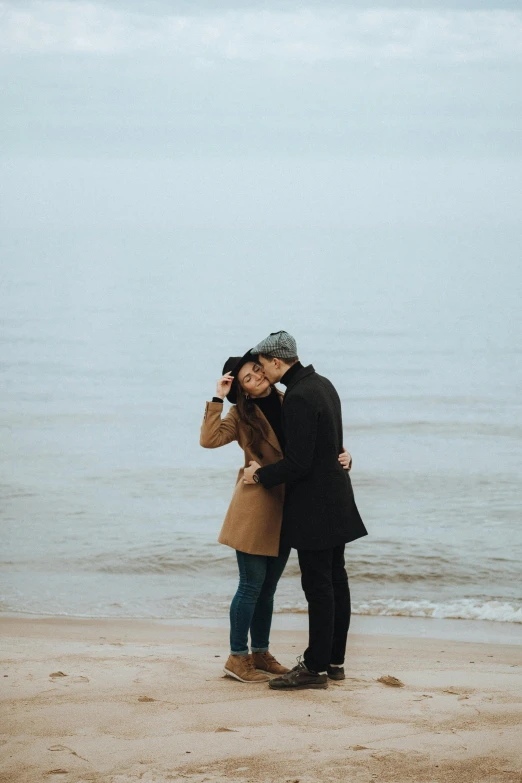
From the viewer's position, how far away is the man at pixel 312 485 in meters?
4.30

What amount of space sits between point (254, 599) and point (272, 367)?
120 centimetres

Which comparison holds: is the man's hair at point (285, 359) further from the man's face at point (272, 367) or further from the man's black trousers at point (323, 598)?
the man's black trousers at point (323, 598)

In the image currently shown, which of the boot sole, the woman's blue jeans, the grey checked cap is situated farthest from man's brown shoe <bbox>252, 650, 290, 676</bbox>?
the grey checked cap

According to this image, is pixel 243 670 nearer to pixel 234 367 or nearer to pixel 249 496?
pixel 249 496

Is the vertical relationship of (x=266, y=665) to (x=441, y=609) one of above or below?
above

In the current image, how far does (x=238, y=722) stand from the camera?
3928 mm

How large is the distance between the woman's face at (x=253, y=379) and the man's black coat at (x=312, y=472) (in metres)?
0.17

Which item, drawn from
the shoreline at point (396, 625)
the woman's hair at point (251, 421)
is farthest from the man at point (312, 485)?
the shoreline at point (396, 625)

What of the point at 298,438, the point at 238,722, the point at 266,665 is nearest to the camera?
the point at 238,722

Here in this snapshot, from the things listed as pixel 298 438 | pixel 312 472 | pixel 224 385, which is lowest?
pixel 312 472

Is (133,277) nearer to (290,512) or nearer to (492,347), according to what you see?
(492,347)

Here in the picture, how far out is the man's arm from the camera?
4285 millimetres

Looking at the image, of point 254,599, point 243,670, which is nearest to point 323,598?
point 254,599

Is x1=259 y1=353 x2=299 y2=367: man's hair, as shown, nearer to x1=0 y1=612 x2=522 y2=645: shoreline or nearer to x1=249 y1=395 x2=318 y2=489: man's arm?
x1=249 y1=395 x2=318 y2=489: man's arm
